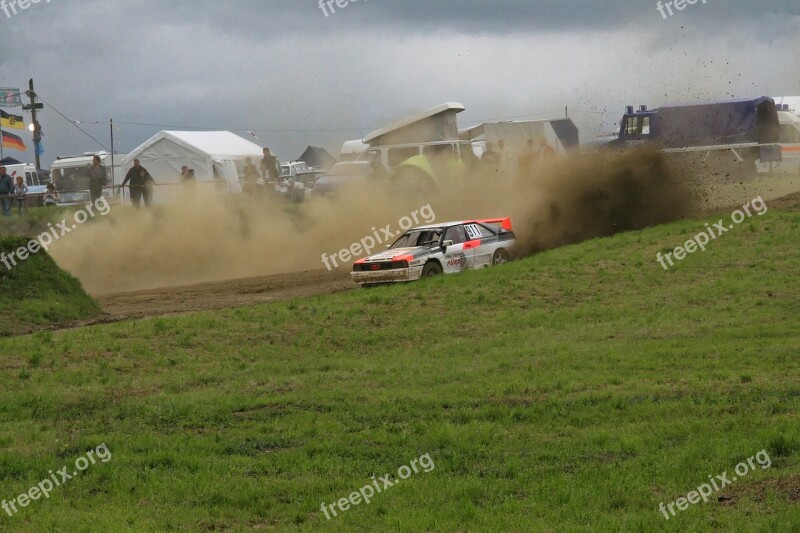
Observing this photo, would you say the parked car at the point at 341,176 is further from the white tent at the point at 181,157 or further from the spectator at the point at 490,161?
the white tent at the point at 181,157

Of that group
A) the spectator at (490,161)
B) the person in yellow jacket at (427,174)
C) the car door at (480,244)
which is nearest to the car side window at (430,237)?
the car door at (480,244)

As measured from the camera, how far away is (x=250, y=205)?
2967 cm

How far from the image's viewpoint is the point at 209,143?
3869cm

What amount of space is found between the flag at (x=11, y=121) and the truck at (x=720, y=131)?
27.4 meters

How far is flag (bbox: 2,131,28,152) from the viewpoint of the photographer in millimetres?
45969

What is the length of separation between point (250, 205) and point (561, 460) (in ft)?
73.1

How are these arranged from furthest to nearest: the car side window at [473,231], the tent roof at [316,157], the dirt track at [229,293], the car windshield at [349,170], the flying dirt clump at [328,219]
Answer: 1. the tent roof at [316,157]
2. the car windshield at [349,170]
3. the flying dirt clump at [328,219]
4. the car side window at [473,231]
5. the dirt track at [229,293]

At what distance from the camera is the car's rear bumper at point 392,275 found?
19953 millimetres

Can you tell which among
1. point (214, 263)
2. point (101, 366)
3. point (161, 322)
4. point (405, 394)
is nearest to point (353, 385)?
point (405, 394)

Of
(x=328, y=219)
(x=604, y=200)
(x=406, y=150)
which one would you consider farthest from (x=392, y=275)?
(x=406, y=150)

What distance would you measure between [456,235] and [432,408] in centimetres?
1115

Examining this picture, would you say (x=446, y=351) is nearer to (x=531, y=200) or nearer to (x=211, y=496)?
(x=211, y=496)

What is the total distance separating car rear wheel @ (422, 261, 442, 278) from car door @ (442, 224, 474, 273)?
158 millimetres

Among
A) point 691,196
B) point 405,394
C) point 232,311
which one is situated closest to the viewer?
point 405,394
